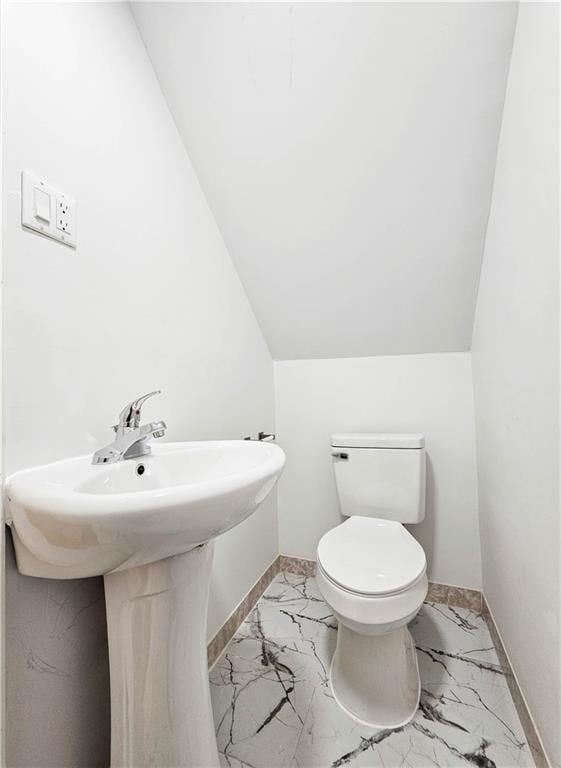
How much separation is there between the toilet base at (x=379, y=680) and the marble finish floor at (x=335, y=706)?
3 cm

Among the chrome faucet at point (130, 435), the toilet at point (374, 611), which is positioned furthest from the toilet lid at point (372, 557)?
the chrome faucet at point (130, 435)

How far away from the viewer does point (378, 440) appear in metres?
1.50

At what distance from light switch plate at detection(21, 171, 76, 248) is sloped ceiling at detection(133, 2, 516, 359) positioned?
643mm

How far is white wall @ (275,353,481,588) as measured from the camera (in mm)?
1553

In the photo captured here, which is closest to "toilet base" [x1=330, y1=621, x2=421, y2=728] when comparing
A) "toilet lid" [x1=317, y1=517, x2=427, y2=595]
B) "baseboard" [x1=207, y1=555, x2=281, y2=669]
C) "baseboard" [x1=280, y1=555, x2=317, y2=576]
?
"toilet lid" [x1=317, y1=517, x2=427, y2=595]

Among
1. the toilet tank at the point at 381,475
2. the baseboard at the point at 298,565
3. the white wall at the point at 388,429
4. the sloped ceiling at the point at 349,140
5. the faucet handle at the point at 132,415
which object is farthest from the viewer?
the baseboard at the point at 298,565

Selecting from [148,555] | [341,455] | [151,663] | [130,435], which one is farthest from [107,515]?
[341,455]

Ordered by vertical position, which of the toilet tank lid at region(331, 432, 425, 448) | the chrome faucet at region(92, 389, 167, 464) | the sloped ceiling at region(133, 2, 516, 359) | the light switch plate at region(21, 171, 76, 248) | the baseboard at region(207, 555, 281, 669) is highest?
the sloped ceiling at region(133, 2, 516, 359)

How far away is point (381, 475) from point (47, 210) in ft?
4.64

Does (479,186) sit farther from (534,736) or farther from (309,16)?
(534,736)

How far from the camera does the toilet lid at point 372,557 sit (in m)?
0.99

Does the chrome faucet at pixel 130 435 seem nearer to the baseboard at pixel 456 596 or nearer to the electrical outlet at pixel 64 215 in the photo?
the electrical outlet at pixel 64 215

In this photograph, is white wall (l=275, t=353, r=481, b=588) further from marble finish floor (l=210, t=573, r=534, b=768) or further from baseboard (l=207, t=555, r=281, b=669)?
marble finish floor (l=210, t=573, r=534, b=768)

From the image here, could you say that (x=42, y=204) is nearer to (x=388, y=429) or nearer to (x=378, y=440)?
(x=378, y=440)
